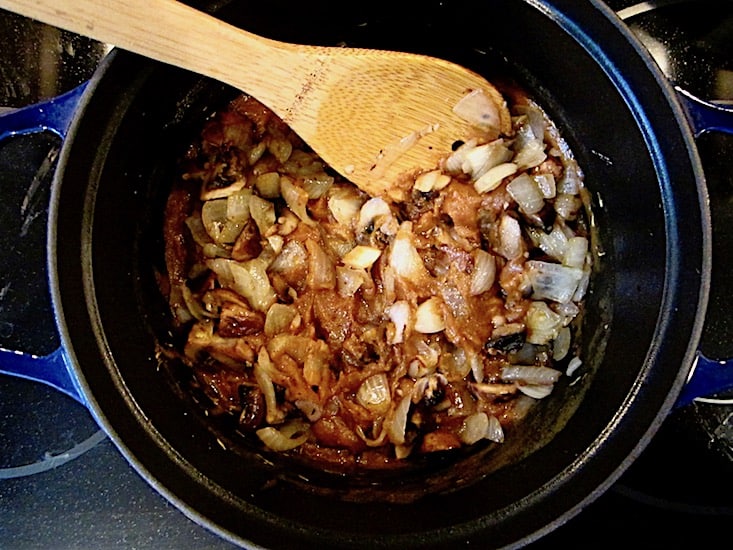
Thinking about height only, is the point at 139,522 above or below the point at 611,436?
below

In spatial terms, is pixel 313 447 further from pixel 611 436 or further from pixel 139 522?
pixel 611 436

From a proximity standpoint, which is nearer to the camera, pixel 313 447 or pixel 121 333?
pixel 121 333

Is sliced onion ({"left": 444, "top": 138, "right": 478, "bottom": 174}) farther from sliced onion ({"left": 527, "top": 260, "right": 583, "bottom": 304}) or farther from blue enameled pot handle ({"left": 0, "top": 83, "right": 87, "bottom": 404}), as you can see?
blue enameled pot handle ({"left": 0, "top": 83, "right": 87, "bottom": 404})

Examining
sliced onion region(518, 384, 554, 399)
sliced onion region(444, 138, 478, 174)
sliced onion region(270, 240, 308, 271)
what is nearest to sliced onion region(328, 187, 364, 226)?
sliced onion region(270, 240, 308, 271)

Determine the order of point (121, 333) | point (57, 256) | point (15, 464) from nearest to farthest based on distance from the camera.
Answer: point (57, 256) < point (121, 333) < point (15, 464)

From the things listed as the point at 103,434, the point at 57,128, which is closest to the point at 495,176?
the point at 57,128

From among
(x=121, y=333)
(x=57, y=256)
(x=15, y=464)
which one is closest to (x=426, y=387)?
(x=121, y=333)

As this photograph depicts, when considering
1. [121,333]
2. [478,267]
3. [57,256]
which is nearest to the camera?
[57,256]
